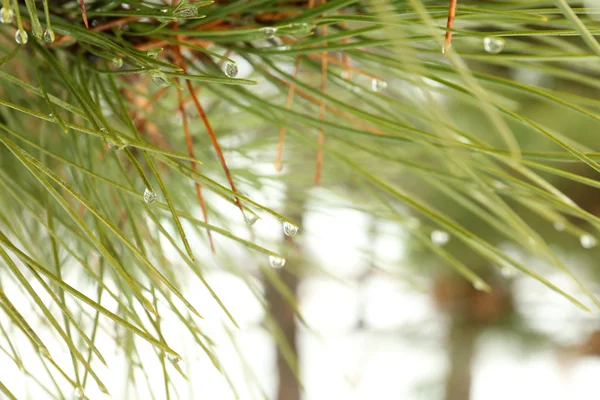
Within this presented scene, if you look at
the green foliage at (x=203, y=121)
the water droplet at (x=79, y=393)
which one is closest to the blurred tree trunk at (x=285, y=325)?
the green foliage at (x=203, y=121)

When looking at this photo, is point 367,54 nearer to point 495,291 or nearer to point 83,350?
point 83,350

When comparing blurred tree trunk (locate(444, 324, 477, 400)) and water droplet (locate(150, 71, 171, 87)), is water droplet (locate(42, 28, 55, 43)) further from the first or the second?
blurred tree trunk (locate(444, 324, 477, 400))

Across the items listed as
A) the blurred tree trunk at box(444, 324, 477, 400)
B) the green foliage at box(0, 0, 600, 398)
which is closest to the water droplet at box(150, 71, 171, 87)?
the green foliage at box(0, 0, 600, 398)

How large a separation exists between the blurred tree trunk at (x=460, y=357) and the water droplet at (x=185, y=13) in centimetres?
57

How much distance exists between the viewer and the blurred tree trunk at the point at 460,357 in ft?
2.08

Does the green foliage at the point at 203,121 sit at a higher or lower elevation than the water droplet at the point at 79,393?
higher

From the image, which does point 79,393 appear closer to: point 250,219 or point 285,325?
point 250,219

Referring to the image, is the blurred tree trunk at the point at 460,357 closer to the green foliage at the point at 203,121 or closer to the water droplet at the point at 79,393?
the green foliage at the point at 203,121

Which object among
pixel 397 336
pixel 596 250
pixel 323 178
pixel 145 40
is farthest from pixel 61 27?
pixel 397 336

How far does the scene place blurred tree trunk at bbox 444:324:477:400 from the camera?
63 centimetres

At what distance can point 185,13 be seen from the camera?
0.36 feet

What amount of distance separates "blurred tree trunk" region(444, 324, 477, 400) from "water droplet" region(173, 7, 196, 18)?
57 cm

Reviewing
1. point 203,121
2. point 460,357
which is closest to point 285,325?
point 460,357

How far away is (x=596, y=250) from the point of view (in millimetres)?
547
